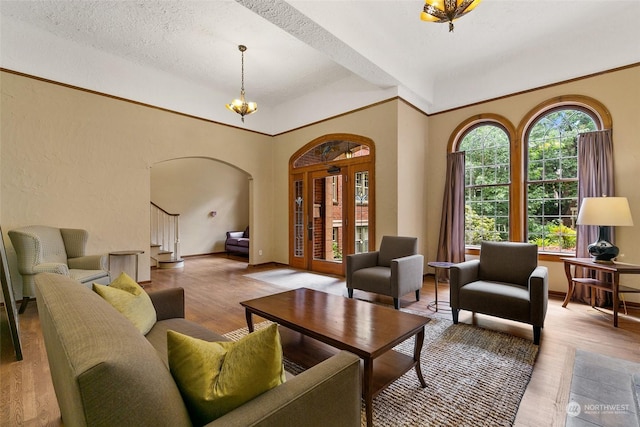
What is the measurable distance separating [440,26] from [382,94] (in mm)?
1364

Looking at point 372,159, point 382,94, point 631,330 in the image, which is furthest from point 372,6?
point 631,330

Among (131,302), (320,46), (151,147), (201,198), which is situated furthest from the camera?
(201,198)

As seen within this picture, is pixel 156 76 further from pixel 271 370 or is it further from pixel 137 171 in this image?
pixel 271 370

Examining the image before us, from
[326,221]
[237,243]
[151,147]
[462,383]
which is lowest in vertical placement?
[462,383]

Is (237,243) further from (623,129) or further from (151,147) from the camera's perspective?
(623,129)

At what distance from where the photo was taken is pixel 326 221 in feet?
20.5

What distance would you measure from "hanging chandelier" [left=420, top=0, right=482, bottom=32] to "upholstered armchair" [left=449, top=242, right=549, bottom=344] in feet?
8.23

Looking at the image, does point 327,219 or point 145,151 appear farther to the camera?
point 327,219

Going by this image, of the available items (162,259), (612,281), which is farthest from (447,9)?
(162,259)

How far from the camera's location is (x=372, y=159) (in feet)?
17.7

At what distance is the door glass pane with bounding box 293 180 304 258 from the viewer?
6.72 metres

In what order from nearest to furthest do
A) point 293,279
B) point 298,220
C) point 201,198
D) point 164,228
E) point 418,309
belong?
point 418,309, point 293,279, point 298,220, point 164,228, point 201,198

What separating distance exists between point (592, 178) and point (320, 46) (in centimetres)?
403

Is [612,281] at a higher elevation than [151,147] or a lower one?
lower
